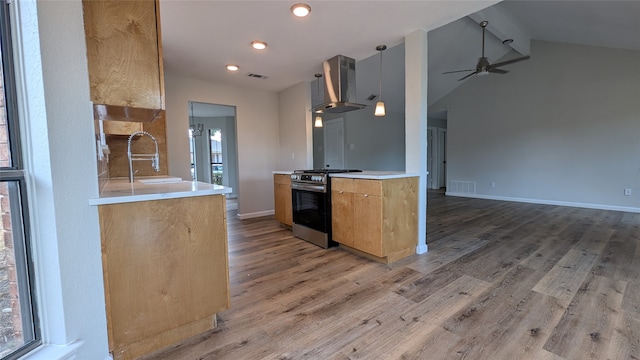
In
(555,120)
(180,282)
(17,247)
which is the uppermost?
(555,120)

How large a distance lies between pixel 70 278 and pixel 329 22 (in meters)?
2.65

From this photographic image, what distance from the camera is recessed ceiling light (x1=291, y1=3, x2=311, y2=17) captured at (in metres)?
2.26

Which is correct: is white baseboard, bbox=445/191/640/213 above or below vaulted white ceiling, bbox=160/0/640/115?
below

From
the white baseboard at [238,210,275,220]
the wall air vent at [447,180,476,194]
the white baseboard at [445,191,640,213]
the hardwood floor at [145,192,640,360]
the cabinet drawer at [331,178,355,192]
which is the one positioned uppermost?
the cabinet drawer at [331,178,355,192]

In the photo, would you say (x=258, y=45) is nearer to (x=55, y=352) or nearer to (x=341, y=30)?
(x=341, y=30)

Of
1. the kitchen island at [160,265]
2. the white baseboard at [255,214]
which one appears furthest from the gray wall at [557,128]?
the kitchen island at [160,265]

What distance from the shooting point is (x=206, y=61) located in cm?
354

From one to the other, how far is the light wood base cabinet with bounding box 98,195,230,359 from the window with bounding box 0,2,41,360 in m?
0.25

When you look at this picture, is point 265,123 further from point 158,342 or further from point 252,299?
point 158,342

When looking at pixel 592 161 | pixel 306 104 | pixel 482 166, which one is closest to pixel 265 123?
pixel 306 104

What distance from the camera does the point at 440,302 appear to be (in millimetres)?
1935

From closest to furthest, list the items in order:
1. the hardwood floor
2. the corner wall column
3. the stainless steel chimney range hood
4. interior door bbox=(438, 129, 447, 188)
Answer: the hardwood floor < the corner wall column < the stainless steel chimney range hood < interior door bbox=(438, 129, 447, 188)

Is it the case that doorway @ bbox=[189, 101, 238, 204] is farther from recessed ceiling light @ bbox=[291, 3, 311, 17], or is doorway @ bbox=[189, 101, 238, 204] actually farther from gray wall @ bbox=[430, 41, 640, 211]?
gray wall @ bbox=[430, 41, 640, 211]

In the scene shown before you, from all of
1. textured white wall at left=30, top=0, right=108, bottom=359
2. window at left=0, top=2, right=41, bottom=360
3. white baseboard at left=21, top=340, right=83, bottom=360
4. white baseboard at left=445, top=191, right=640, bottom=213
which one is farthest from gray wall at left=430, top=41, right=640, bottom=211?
window at left=0, top=2, right=41, bottom=360
